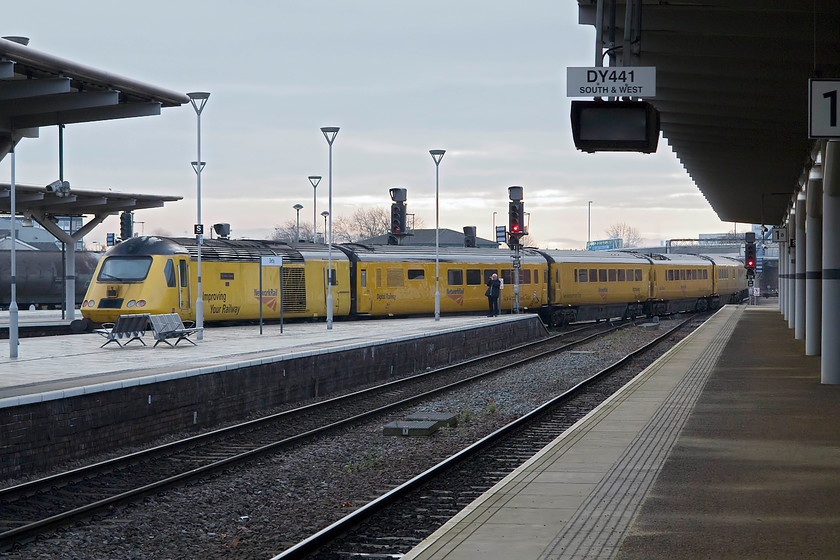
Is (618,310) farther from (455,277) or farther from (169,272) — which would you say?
(169,272)

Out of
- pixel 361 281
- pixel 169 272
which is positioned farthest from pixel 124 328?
pixel 361 281

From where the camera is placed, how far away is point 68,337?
25.0m

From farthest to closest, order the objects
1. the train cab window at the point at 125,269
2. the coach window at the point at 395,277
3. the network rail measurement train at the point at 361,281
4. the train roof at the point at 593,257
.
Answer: the train roof at the point at 593,257
the coach window at the point at 395,277
the network rail measurement train at the point at 361,281
the train cab window at the point at 125,269

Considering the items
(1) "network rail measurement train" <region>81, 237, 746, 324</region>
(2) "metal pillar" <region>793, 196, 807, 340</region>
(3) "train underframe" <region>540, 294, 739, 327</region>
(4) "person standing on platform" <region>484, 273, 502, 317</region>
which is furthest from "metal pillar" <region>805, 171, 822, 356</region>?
(3) "train underframe" <region>540, 294, 739, 327</region>

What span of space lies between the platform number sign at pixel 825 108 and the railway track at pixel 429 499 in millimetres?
4951

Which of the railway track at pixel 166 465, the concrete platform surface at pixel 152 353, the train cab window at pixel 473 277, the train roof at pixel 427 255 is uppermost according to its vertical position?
the train roof at pixel 427 255

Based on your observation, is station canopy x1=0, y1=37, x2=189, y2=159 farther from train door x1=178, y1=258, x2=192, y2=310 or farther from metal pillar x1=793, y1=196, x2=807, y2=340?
metal pillar x1=793, y1=196, x2=807, y2=340

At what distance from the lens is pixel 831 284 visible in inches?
720

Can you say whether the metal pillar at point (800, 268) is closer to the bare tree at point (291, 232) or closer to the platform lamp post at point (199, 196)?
the platform lamp post at point (199, 196)

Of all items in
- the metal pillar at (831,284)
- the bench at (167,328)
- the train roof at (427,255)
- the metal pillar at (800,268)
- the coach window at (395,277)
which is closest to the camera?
the metal pillar at (831,284)

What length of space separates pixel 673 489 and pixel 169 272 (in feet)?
67.6

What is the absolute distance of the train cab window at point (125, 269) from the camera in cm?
2689

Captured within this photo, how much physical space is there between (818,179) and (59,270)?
4028 centimetres

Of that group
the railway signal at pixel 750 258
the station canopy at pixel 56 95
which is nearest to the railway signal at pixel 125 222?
the station canopy at pixel 56 95
